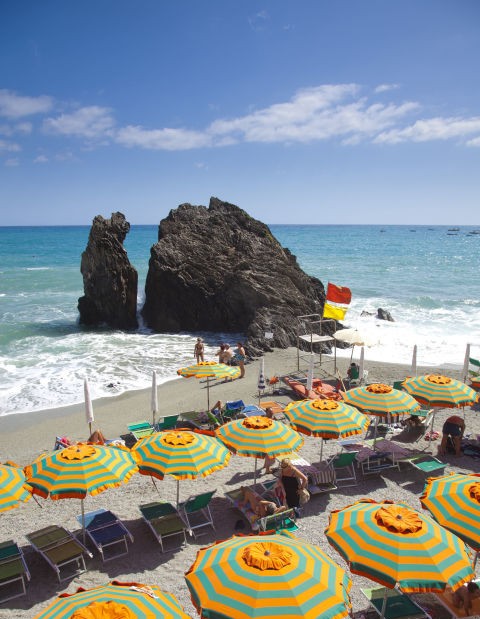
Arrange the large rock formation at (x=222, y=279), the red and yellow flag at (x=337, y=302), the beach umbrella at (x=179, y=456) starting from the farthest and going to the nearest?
the large rock formation at (x=222, y=279) < the red and yellow flag at (x=337, y=302) < the beach umbrella at (x=179, y=456)

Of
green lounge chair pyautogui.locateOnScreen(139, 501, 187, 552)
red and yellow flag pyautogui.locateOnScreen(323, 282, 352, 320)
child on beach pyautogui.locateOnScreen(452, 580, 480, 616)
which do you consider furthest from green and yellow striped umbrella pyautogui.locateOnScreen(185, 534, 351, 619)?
red and yellow flag pyautogui.locateOnScreen(323, 282, 352, 320)

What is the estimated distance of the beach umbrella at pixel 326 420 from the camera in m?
9.62

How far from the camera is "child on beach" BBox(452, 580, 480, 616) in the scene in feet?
20.5

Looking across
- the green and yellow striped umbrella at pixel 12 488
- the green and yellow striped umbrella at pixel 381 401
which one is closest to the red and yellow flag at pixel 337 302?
the green and yellow striped umbrella at pixel 381 401

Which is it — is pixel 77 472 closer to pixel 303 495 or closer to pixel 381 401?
pixel 303 495

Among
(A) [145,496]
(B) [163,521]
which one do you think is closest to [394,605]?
(B) [163,521]

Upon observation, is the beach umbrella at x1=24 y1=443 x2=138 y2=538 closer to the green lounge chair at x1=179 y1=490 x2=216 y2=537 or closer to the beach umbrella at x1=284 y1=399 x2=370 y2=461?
the green lounge chair at x1=179 y1=490 x2=216 y2=537

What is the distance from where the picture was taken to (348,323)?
31047 millimetres

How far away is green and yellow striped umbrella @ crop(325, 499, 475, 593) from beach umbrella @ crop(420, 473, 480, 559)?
47 cm

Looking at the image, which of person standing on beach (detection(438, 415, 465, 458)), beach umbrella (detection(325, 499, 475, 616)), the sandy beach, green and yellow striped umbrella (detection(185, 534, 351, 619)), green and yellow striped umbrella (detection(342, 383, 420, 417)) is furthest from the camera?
person standing on beach (detection(438, 415, 465, 458))

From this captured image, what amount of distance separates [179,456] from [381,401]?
5.16m

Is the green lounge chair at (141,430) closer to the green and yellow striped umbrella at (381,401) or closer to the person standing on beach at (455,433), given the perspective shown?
the green and yellow striped umbrella at (381,401)

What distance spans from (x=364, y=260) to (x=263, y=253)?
5582 cm

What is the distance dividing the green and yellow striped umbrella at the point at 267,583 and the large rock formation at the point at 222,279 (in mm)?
19309
